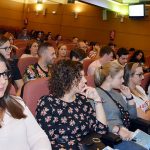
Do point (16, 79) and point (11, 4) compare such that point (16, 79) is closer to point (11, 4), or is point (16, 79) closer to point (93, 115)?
point (93, 115)

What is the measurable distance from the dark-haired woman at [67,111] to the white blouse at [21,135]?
344 mm

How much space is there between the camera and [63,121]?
222cm

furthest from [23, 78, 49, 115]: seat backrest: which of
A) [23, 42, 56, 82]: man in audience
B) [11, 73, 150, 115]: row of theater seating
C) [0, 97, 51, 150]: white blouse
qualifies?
[23, 42, 56, 82]: man in audience

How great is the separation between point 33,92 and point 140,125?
46.3 inches

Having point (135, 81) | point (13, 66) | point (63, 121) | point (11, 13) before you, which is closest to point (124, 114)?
point (135, 81)

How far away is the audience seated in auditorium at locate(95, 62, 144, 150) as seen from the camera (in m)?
2.76

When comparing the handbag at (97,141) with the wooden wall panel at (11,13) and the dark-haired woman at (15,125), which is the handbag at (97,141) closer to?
the dark-haired woman at (15,125)

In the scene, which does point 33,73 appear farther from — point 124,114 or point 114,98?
point 124,114

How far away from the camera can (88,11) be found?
11.6 meters

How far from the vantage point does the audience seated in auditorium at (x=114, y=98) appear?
Answer: 2762mm

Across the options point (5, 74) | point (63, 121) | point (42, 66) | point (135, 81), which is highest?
point (5, 74)

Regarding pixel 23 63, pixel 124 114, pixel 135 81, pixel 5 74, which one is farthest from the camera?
pixel 23 63

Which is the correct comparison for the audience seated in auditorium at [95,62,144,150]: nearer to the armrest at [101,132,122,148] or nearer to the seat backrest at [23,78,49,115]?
the armrest at [101,132,122,148]

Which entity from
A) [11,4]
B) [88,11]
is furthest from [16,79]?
[11,4]
